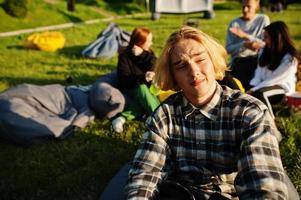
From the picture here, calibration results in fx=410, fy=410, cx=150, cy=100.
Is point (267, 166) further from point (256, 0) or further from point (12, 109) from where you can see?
point (256, 0)

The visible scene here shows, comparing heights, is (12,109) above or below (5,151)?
above

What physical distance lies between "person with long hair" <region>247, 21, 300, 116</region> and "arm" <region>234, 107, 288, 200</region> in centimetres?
305

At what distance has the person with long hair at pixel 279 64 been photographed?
556 centimetres

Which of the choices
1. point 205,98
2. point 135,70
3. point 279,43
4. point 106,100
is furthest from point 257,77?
point 205,98

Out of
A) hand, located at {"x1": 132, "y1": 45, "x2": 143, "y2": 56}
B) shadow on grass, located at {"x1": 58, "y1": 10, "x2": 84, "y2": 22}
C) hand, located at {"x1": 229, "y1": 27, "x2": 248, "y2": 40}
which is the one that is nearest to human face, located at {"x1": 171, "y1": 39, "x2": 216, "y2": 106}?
hand, located at {"x1": 132, "y1": 45, "x2": 143, "y2": 56}

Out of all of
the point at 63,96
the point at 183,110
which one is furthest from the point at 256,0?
the point at 183,110

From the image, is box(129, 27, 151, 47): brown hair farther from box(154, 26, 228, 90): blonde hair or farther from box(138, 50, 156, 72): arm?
box(154, 26, 228, 90): blonde hair

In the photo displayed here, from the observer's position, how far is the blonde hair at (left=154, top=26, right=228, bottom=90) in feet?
8.57

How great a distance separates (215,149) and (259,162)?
34cm

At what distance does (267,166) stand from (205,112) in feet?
1.65

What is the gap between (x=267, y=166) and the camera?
2.40 metres

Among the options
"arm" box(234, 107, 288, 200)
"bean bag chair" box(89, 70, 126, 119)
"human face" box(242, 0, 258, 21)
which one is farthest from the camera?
"human face" box(242, 0, 258, 21)

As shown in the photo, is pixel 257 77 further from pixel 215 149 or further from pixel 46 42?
pixel 46 42

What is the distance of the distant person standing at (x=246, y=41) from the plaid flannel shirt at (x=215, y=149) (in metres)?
3.79
